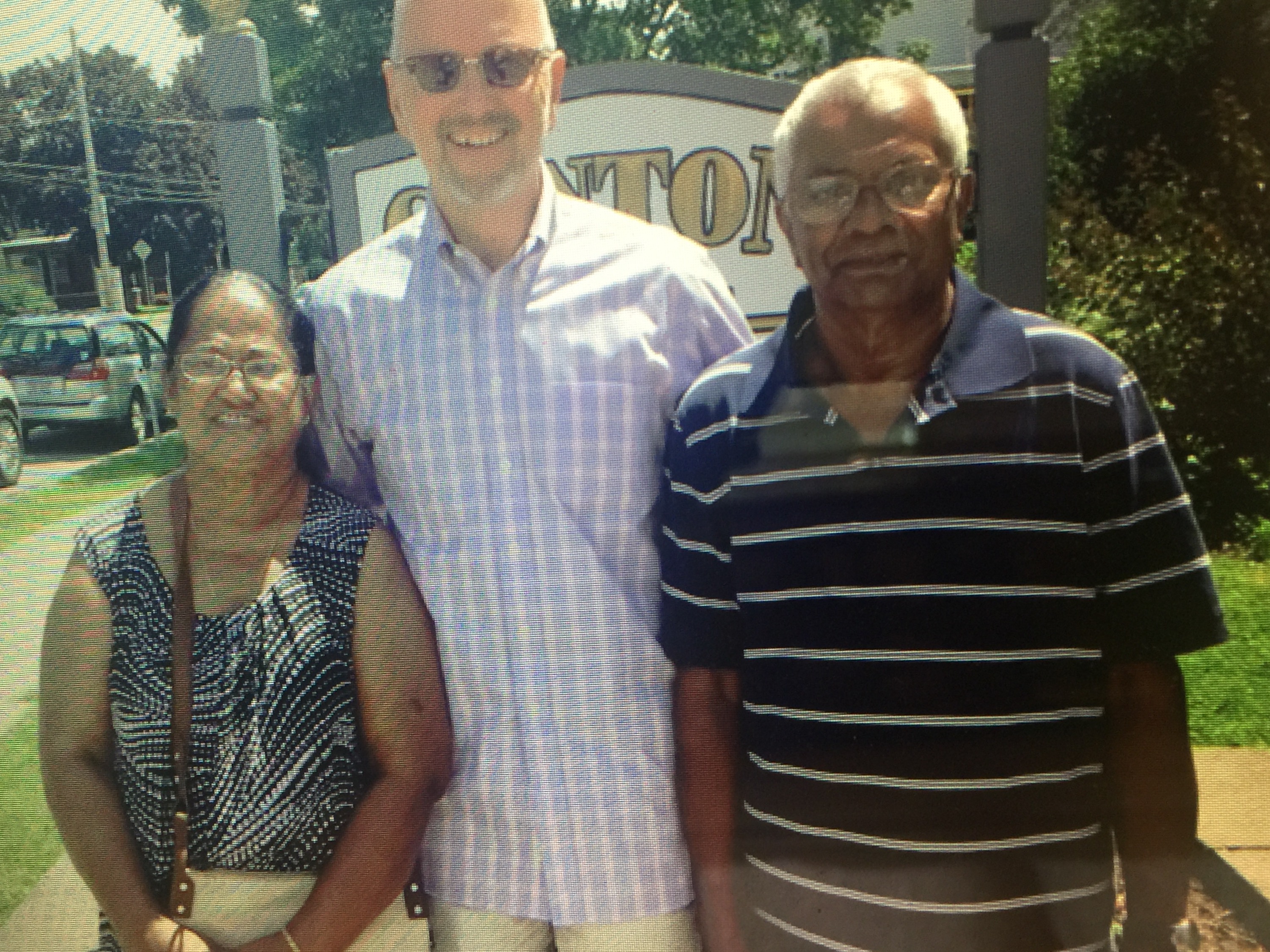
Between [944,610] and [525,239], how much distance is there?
695mm

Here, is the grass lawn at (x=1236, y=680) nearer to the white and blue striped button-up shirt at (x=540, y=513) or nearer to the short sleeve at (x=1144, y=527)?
the short sleeve at (x=1144, y=527)

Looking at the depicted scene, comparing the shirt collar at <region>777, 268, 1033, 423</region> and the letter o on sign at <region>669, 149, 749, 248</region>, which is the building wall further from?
the shirt collar at <region>777, 268, 1033, 423</region>

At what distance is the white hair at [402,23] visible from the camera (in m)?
1.30

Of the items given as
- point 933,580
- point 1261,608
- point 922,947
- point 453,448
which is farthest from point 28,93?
point 1261,608

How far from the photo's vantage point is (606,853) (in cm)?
133

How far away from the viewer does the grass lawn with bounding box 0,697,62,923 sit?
6.72 feet

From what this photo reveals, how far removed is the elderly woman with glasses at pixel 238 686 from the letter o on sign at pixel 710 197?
104 centimetres

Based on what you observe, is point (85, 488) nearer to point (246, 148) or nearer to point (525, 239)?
point (246, 148)

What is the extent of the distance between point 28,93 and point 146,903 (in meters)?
1.16

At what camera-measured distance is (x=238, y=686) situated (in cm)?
123

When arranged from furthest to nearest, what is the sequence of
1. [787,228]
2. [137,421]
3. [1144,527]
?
[137,421] < [787,228] < [1144,527]

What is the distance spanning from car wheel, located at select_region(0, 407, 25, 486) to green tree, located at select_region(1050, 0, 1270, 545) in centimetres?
184

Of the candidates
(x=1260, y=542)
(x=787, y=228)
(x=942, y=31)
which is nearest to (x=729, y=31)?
(x=942, y=31)

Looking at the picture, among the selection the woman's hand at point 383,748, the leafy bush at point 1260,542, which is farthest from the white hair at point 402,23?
the leafy bush at point 1260,542
